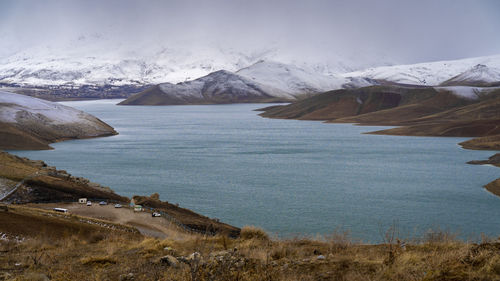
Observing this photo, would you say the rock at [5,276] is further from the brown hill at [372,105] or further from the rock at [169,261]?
the brown hill at [372,105]

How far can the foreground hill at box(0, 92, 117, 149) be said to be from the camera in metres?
73.9

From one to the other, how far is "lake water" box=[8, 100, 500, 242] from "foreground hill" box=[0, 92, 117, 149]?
5.43 metres

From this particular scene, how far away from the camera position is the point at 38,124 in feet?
278

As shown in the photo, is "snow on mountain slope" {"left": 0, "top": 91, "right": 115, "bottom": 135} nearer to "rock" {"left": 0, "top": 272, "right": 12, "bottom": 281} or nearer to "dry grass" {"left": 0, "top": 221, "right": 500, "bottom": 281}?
"dry grass" {"left": 0, "top": 221, "right": 500, "bottom": 281}

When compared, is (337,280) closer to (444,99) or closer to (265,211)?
(265,211)

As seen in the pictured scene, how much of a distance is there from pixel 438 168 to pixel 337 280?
145 ft

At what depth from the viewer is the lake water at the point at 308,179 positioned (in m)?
28.1

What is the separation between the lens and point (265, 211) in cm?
2991

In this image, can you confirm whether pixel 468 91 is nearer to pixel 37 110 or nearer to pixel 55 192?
pixel 37 110

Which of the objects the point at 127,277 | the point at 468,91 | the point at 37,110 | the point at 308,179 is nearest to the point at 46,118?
the point at 37,110

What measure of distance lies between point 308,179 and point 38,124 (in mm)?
59875

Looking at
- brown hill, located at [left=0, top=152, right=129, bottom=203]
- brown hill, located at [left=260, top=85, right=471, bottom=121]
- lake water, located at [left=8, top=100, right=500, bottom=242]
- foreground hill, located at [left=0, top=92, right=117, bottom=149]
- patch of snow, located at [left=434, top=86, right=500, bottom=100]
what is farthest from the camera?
patch of snow, located at [left=434, top=86, right=500, bottom=100]

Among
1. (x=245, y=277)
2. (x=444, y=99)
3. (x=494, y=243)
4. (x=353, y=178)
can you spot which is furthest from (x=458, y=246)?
(x=444, y=99)

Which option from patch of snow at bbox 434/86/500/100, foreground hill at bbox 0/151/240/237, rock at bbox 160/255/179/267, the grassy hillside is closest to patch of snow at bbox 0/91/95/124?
foreground hill at bbox 0/151/240/237
